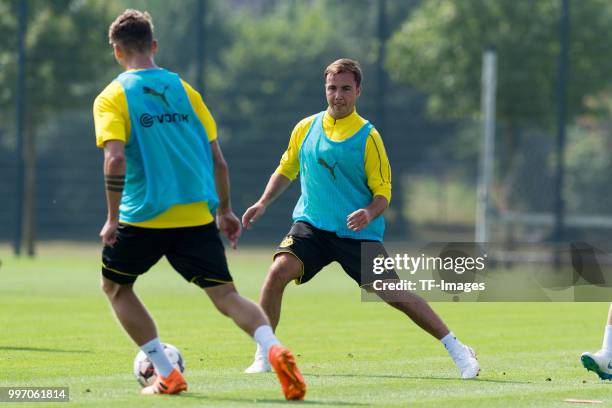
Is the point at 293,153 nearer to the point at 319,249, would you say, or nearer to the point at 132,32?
the point at 319,249

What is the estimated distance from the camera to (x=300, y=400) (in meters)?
7.52

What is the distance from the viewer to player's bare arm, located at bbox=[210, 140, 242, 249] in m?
7.74

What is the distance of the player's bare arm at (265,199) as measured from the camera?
9.20 metres

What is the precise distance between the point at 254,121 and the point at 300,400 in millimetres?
35609

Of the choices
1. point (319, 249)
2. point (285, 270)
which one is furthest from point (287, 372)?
point (319, 249)

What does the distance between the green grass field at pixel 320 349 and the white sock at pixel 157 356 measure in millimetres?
219

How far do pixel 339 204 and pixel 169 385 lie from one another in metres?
2.10

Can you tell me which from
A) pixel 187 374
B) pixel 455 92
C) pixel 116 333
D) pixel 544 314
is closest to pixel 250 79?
pixel 455 92

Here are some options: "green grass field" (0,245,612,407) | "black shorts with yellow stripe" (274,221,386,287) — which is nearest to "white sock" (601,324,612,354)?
"green grass field" (0,245,612,407)

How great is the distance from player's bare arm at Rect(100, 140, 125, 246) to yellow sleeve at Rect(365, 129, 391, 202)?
2316mm

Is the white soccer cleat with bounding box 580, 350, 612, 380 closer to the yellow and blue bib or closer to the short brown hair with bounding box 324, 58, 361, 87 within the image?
the yellow and blue bib

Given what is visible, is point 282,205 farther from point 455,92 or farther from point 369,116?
point 455,92

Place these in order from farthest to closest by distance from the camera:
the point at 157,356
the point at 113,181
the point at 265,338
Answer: the point at 157,356 → the point at 265,338 → the point at 113,181

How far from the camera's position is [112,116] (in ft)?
24.4
